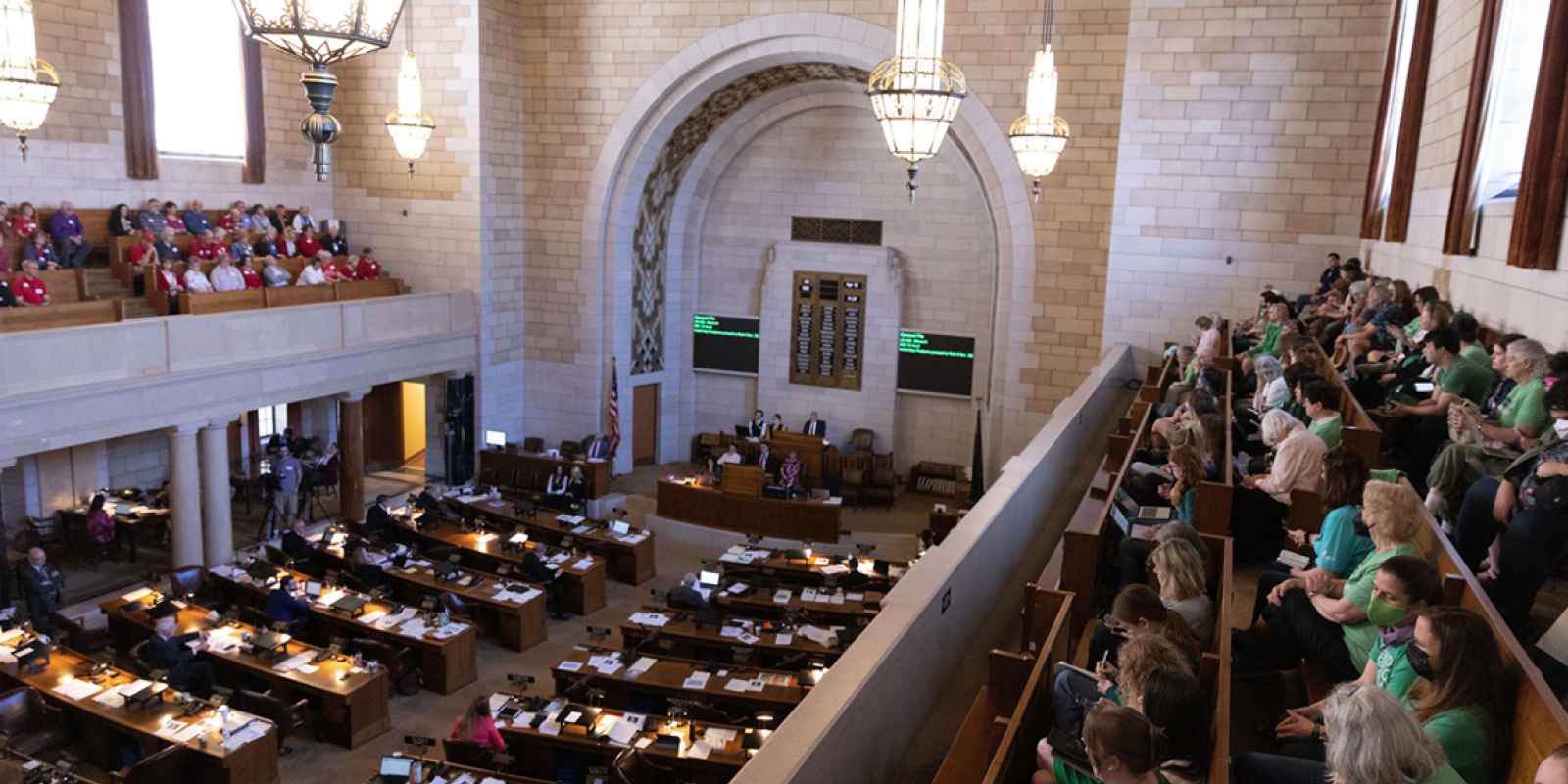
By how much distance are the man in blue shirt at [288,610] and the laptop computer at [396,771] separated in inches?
146

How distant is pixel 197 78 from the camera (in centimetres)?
1503

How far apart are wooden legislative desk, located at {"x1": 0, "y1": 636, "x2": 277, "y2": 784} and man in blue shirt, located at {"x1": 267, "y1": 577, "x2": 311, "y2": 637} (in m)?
1.47

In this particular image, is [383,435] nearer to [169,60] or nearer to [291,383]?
[291,383]

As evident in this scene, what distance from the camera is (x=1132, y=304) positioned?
12.7 m

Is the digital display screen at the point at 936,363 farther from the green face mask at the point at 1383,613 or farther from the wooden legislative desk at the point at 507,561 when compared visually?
the green face mask at the point at 1383,613

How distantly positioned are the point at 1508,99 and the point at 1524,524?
158 inches

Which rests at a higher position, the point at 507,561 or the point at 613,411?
the point at 613,411

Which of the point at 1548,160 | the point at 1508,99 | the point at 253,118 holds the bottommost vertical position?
the point at 1548,160

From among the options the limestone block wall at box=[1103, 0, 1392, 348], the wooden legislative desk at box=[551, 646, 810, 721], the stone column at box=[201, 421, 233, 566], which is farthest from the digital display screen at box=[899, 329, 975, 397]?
the stone column at box=[201, 421, 233, 566]

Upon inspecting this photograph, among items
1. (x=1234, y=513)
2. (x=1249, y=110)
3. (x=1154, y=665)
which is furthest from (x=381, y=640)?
(x=1249, y=110)

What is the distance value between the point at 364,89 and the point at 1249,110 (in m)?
13.1

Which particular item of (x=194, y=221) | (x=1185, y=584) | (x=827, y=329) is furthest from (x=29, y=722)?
(x=827, y=329)

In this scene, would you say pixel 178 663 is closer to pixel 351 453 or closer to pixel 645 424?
pixel 351 453

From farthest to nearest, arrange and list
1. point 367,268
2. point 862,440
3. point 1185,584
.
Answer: point 862,440, point 367,268, point 1185,584
